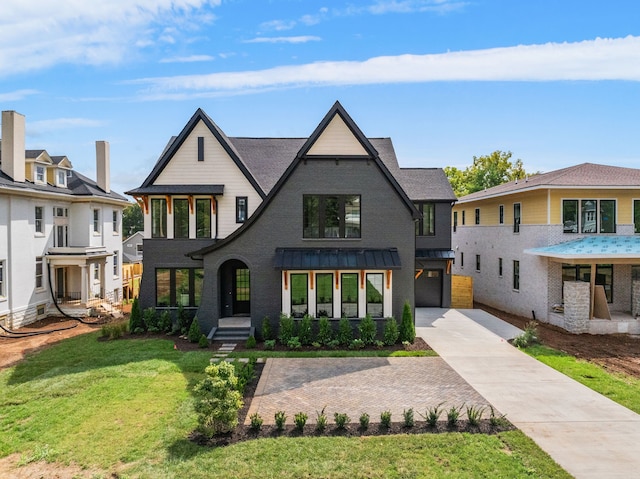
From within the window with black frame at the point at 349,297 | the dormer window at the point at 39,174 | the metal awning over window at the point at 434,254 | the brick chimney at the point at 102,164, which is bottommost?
the window with black frame at the point at 349,297

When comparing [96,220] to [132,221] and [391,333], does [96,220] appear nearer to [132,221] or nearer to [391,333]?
[391,333]

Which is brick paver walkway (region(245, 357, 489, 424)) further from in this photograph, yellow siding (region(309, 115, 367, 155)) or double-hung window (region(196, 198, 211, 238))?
yellow siding (region(309, 115, 367, 155))

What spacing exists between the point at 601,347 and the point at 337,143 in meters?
13.0

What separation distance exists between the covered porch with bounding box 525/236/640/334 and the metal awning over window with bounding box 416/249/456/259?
401 centimetres

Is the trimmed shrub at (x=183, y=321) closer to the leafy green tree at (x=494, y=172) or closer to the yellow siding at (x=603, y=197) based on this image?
the yellow siding at (x=603, y=197)

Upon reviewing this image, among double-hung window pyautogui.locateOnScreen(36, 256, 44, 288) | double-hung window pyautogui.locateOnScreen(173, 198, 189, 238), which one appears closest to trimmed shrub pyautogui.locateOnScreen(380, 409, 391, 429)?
double-hung window pyautogui.locateOnScreen(173, 198, 189, 238)

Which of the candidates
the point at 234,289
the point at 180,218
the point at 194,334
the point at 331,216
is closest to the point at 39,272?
the point at 180,218

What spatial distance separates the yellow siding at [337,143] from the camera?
52.7 feet

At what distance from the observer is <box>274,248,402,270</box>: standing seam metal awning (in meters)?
15.5

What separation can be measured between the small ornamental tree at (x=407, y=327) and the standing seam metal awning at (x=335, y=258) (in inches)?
72.0

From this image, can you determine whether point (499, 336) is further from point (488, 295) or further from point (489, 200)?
point (489, 200)

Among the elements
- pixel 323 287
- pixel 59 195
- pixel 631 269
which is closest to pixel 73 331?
pixel 59 195

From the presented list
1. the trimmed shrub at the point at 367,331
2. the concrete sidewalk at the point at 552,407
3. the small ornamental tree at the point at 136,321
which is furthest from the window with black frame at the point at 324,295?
the small ornamental tree at the point at 136,321

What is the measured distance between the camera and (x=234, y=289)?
61.0ft
